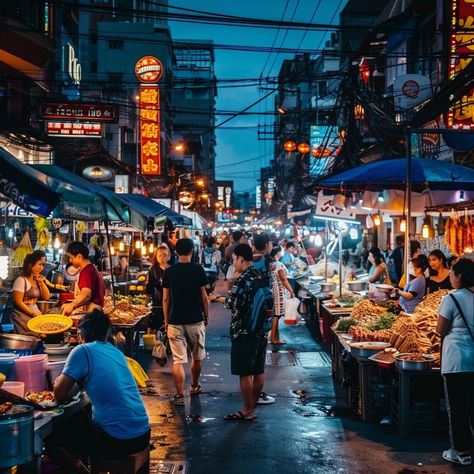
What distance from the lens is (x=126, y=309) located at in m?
13.5

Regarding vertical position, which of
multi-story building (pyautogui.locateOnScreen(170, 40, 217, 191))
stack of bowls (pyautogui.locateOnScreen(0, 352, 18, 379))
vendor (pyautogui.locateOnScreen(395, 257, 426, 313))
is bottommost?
stack of bowls (pyautogui.locateOnScreen(0, 352, 18, 379))

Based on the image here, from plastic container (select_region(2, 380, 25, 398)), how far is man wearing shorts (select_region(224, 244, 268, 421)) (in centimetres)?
336

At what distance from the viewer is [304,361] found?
12.8 metres

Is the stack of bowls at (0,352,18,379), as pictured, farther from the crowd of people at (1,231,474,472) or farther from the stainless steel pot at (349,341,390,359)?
the stainless steel pot at (349,341,390,359)

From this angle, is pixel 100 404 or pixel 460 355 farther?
pixel 460 355

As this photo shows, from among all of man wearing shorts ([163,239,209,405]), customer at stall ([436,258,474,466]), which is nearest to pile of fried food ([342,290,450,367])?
customer at stall ([436,258,474,466])

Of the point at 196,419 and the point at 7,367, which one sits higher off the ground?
the point at 7,367

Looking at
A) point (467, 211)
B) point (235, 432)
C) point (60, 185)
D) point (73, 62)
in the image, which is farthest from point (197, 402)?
point (73, 62)

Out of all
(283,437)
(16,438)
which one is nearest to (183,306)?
(283,437)

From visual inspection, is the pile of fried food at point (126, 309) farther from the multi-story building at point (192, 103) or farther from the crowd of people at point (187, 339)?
the multi-story building at point (192, 103)

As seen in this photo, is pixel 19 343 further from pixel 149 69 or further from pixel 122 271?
pixel 149 69

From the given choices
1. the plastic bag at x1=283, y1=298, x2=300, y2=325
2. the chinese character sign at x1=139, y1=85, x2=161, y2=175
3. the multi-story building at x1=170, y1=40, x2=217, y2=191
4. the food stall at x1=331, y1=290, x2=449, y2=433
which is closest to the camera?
the food stall at x1=331, y1=290, x2=449, y2=433

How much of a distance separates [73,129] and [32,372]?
15.9 m

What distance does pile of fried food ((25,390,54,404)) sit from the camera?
211 inches
